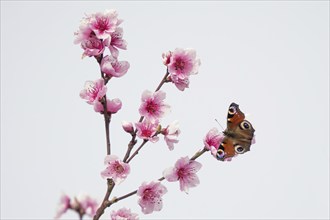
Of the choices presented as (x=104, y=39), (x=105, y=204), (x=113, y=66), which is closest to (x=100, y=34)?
(x=104, y=39)

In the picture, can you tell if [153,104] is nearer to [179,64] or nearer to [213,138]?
[179,64]

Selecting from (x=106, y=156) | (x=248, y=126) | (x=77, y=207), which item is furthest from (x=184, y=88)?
(x=77, y=207)

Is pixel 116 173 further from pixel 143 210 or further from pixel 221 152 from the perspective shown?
pixel 221 152

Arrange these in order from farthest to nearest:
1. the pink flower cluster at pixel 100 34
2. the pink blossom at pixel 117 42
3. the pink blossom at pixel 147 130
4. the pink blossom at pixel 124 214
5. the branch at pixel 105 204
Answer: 1. the pink blossom at pixel 117 42
2. the pink flower cluster at pixel 100 34
3. the pink blossom at pixel 147 130
4. the pink blossom at pixel 124 214
5. the branch at pixel 105 204

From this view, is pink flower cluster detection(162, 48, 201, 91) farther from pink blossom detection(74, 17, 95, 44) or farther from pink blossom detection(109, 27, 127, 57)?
pink blossom detection(74, 17, 95, 44)

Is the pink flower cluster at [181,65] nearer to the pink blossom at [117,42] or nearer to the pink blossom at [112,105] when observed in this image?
the pink blossom at [117,42]

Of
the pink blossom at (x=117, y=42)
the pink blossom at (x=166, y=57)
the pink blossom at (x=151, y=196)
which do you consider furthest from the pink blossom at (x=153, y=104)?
the pink blossom at (x=151, y=196)
